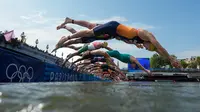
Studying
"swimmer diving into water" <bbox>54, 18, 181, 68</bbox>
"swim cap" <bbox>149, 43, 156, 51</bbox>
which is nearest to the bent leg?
"swimmer diving into water" <bbox>54, 18, 181, 68</bbox>

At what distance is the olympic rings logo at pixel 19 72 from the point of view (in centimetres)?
1167

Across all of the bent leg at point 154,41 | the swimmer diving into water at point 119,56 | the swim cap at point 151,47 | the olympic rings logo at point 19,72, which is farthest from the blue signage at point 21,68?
the swimmer diving into water at point 119,56

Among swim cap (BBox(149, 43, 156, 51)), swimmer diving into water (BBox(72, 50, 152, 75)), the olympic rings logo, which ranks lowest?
the olympic rings logo

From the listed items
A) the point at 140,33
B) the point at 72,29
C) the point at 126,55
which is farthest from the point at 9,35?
the point at 140,33

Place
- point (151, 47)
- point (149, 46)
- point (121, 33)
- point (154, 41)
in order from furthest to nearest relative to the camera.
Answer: point (121, 33) → point (149, 46) → point (151, 47) → point (154, 41)

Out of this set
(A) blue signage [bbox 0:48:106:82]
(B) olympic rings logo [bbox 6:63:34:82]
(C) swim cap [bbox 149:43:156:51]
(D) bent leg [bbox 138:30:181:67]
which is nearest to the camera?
(A) blue signage [bbox 0:48:106:82]

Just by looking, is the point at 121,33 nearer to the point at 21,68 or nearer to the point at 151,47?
the point at 151,47

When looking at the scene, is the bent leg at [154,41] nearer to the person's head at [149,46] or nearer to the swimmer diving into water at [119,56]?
the person's head at [149,46]

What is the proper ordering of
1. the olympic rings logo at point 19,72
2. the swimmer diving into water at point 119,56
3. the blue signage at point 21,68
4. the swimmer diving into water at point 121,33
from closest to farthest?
the blue signage at point 21,68
the olympic rings logo at point 19,72
the swimmer diving into water at point 121,33
the swimmer diving into water at point 119,56

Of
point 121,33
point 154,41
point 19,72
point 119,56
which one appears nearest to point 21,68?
point 19,72

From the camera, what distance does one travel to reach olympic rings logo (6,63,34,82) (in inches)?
460

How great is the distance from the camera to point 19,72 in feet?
41.3

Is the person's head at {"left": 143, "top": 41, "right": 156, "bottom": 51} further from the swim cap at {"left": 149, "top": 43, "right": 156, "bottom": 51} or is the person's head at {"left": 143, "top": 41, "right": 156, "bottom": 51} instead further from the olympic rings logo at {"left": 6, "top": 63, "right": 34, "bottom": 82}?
the olympic rings logo at {"left": 6, "top": 63, "right": 34, "bottom": 82}

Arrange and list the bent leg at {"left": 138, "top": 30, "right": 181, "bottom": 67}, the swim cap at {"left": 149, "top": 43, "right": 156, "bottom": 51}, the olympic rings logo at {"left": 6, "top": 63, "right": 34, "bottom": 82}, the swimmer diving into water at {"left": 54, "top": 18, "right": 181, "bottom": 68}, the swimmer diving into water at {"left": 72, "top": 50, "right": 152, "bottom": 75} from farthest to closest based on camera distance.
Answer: the swimmer diving into water at {"left": 72, "top": 50, "right": 152, "bottom": 75}
the swimmer diving into water at {"left": 54, "top": 18, "right": 181, "bottom": 68}
the swim cap at {"left": 149, "top": 43, "right": 156, "bottom": 51}
the bent leg at {"left": 138, "top": 30, "right": 181, "bottom": 67}
the olympic rings logo at {"left": 6, "top": 63, "right": 34, "bottom": 82}
